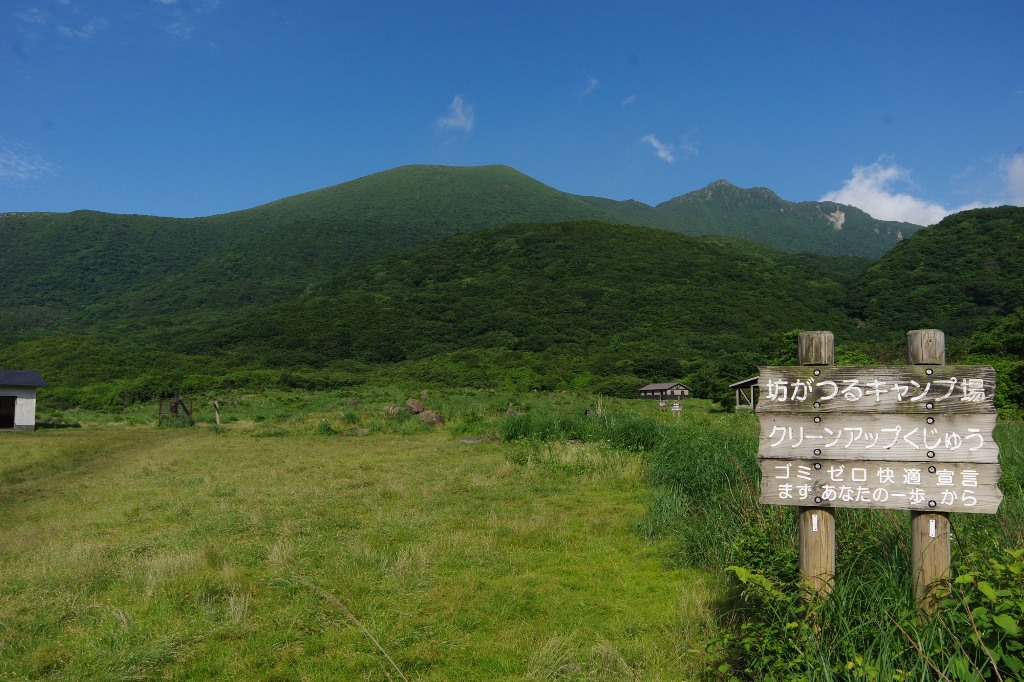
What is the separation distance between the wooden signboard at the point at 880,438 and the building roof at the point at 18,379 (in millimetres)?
25790

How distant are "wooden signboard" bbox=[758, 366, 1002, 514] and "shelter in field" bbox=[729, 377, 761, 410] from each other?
32.6 meters

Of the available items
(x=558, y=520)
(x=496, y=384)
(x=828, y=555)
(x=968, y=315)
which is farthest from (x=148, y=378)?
(x=968, y=315)

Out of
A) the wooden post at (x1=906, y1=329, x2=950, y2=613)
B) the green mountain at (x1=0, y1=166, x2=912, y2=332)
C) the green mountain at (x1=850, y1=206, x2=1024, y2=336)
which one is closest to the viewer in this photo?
the wooden post at (x1=906, y1=329, x2=950, y2=613)

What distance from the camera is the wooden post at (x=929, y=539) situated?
393 centimetres

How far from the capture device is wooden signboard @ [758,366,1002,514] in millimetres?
3811

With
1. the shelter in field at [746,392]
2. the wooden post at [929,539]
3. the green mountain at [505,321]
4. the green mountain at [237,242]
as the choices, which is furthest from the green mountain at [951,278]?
the wooden post at [929,539]

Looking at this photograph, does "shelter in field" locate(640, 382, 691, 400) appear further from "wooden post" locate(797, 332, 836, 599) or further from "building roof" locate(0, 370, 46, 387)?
"wooden post" locate(797, 332, 836, 599)

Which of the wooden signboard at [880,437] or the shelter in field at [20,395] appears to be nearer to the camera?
the wooden signboard at [880,437]

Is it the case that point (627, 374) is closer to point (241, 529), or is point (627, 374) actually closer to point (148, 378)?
point (148, 378)

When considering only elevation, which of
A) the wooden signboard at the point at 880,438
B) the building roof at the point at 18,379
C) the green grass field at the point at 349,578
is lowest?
the green grass field at the point at 349,578

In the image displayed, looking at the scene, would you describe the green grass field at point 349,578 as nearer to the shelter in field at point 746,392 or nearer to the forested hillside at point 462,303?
the forested hillside at point 462,303

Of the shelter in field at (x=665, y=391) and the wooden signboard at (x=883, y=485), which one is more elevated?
the wooden signboard at (x=883, y=485)

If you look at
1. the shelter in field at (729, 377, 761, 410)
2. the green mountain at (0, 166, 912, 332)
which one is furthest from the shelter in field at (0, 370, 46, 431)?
the green mountain at (0, 166, 912, 332)

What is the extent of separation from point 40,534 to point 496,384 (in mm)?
43137
